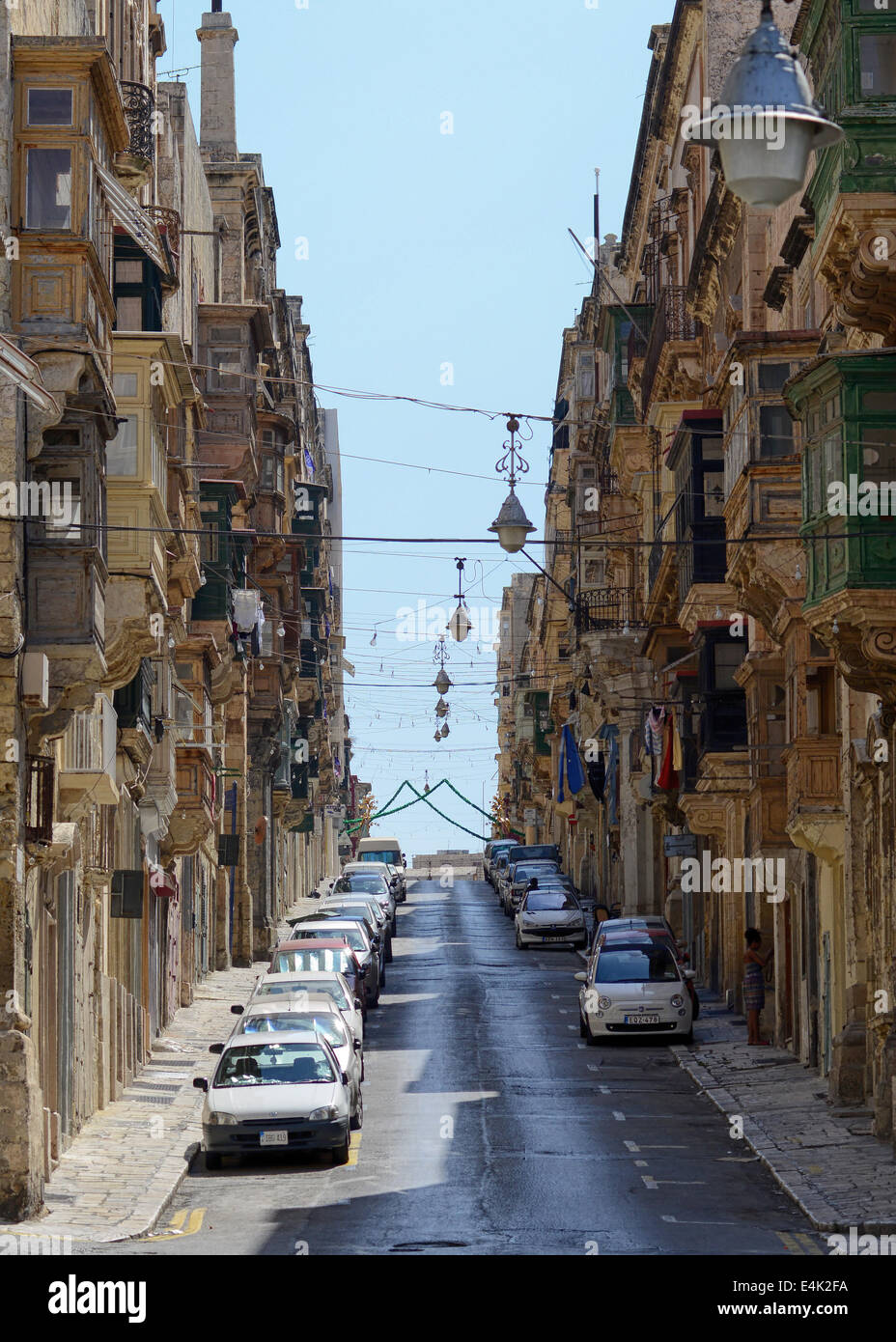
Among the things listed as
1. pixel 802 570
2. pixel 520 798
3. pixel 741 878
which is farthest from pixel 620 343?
pixel 520 798

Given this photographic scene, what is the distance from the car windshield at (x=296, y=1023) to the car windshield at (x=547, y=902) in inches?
1210

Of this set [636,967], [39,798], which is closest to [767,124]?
[39,798]

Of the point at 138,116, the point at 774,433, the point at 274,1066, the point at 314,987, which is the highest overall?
the point at 138,116

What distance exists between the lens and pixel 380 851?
354ft

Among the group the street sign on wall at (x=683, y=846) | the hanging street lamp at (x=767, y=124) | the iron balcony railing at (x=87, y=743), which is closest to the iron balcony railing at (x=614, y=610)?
the street sign on wall at (x=683, y=846)

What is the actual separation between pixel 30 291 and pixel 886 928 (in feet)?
38.2

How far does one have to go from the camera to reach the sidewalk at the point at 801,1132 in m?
19.2

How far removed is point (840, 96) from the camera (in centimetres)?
2038

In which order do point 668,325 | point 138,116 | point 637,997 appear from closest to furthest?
point 138,116 → point 637,997 → point 668,325

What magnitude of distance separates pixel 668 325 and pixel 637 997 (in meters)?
15.9

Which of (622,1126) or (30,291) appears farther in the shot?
(622,1126)

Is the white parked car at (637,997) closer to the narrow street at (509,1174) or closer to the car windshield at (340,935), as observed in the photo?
→ the narrow street at (509,1174)

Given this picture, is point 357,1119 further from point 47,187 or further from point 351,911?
point 351,911

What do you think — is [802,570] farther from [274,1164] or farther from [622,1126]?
[274,1164]
